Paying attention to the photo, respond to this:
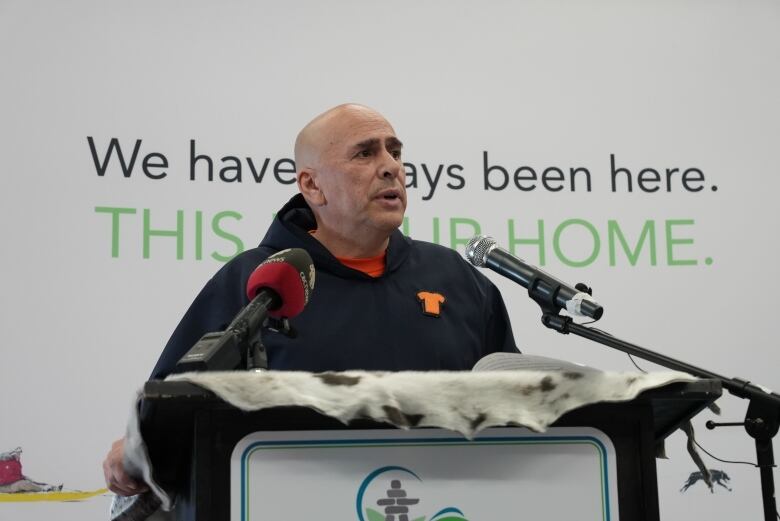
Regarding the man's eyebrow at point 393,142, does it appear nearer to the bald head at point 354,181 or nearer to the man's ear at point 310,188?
the bald head at point 354,181

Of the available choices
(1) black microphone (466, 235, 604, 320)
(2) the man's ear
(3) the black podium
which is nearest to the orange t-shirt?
(2) the man's ear

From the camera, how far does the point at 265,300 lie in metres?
1.43

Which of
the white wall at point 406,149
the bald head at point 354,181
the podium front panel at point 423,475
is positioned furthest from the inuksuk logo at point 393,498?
the white wall at point 406,149

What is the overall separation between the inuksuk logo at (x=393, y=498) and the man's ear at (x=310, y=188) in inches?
52.0

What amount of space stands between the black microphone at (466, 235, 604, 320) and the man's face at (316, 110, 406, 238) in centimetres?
54

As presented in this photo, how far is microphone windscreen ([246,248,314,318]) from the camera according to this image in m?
1.44

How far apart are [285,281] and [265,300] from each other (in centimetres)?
4

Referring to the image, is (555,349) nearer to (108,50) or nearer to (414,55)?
(414,55)

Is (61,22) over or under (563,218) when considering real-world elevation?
over

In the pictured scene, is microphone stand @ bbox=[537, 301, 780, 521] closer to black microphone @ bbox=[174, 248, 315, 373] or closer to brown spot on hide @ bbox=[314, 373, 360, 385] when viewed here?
black microphone @ bbox=[174, 248, 315, 373]

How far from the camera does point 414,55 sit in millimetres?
3316

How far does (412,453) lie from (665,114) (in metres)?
2.47

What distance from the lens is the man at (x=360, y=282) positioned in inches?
86.1

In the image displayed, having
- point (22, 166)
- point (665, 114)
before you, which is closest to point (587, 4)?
point (665, 114)
